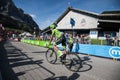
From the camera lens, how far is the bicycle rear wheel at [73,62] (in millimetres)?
7469

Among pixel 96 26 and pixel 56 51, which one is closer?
pixel 56 51

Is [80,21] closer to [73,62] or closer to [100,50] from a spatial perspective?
[100,50]

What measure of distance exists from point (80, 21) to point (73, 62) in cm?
2393

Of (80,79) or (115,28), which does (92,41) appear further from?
(80,79)

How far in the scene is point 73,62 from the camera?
770 cm

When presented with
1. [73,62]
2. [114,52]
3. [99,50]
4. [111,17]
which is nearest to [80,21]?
[111,17]

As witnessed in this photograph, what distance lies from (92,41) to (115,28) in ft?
29.3

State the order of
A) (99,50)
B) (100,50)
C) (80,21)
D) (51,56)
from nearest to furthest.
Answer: (51,56)
(100,50)
(99,50)
(80,21)

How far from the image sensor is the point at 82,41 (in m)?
17.5

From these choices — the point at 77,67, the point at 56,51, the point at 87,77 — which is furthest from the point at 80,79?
the point at 56,51

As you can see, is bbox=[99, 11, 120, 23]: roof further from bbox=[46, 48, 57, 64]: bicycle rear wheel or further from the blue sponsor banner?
bbox=[46, 48, 57, 64]: bicycle rear wheel

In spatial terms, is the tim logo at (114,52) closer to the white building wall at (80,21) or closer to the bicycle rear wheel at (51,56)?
the bicycle rear wheel at (51,56)

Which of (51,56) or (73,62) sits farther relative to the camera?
(51,56)

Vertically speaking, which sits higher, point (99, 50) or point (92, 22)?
point (92, 22)
